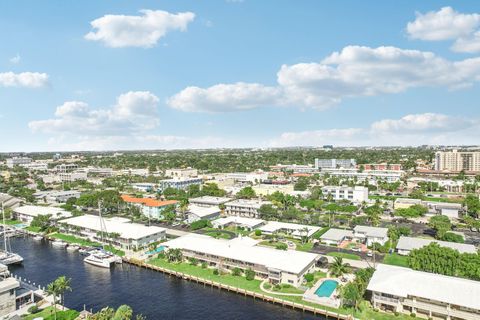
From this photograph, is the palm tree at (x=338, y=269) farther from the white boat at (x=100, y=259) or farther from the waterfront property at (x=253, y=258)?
the white boat at (x=100, y=259)

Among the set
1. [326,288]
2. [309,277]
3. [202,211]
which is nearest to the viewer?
[326,288]

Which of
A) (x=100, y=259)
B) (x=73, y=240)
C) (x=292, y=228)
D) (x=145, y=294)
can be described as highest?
(x=292, y=228)

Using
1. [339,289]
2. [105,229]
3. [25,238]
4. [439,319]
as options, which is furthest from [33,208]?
[439,319]

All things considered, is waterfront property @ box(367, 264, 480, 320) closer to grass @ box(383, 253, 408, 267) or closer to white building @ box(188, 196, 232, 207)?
grass @ box(383, 253, 408, 267)

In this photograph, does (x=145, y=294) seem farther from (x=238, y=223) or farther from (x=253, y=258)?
(x=238, y=223)

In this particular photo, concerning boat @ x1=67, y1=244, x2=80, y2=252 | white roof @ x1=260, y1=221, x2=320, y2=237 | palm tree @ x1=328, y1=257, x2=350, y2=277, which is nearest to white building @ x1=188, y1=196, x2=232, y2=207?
white roof @ x1=260, y1=221, x2=320, y2=237

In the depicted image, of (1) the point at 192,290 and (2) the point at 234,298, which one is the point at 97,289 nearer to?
(1) the point at 192,290

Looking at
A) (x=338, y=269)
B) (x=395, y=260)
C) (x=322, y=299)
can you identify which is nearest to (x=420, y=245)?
(x=395, y=260)
